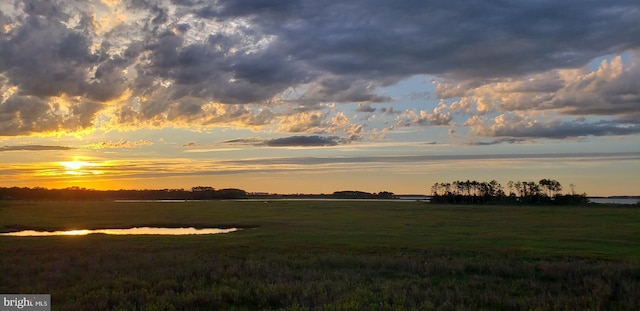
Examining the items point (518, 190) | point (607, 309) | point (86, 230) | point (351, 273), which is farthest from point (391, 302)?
point (518, 190)

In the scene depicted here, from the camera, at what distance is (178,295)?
52.3 feet

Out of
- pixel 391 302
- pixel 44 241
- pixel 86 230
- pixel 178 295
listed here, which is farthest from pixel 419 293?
pixel 86 230

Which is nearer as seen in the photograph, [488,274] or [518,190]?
[488,274]

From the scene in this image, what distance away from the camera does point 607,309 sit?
48.8 feet

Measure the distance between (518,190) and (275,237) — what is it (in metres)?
156

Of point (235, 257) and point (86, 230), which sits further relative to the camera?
point (86, 230)

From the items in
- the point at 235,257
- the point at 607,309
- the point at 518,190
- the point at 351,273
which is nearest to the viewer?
the point at 607,309

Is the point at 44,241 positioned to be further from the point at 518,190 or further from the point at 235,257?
→ the point at 518,190

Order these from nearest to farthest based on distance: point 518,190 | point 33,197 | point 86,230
A: point 86,230
point 518,190
point 33,197

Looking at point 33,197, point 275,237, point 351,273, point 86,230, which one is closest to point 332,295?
point 351,273

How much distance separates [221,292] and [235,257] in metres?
10.2

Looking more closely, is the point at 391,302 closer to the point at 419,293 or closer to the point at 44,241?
the point at 419,293

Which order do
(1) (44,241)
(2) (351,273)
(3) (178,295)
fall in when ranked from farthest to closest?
(1) (44,241)
(2) (351,273)
(3) (178,295)

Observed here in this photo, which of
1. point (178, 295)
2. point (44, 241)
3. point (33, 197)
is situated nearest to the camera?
point (178, 295)
